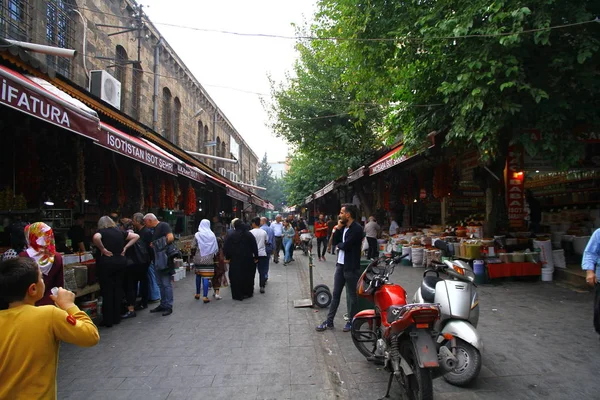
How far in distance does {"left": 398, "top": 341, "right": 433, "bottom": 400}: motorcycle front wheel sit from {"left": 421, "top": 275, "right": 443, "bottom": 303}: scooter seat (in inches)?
29.1

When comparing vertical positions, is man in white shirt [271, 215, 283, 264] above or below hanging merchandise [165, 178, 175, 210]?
below

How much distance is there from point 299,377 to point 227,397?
2.71 feet

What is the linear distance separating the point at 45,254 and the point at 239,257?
4.43 m

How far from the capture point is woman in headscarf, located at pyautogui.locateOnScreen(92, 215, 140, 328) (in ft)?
19.1

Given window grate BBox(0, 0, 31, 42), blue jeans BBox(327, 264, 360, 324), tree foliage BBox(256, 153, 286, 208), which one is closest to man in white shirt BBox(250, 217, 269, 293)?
blue jeans BBox(327, 264, 360, 324)

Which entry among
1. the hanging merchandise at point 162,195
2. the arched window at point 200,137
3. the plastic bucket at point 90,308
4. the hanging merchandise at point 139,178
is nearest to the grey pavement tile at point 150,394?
the plastic bucket at point 90,308

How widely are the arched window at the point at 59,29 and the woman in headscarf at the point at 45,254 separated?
7.72m

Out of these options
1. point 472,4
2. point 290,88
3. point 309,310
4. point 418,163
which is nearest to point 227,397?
point 309,310

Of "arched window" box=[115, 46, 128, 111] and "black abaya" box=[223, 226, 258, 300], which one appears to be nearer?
"black abaya" box=[223, 226, 258, 300]

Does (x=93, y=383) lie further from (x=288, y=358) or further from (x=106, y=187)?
(x=106, y=187)

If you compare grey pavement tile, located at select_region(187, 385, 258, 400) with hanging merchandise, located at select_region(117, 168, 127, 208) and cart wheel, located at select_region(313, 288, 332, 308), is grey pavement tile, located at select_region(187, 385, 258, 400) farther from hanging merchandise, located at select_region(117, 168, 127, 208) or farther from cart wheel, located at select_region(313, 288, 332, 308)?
hanging merchandise, located at select_region(117, 168, 127, 208)

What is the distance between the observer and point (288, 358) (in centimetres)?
454

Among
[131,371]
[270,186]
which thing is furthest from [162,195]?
[270,186]

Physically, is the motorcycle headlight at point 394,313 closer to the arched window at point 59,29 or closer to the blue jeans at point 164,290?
the blue jeans at point 164,290
